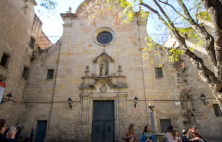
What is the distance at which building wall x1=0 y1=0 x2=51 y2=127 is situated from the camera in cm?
1052

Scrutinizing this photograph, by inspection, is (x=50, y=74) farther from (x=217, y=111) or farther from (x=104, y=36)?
(x=217, y=111)

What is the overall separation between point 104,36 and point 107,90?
18.4 ft

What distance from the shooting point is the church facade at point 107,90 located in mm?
10953

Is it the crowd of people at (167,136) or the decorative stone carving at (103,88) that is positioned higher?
the decorative stone carving at (103,88)

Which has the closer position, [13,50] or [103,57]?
[13,50]

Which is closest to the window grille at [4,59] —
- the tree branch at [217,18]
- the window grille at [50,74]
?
the window grille at [50,74]

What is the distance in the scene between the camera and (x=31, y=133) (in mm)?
10742

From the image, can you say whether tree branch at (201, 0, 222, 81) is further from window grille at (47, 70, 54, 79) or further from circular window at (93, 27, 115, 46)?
window grille at (47, 70, 54, 79)

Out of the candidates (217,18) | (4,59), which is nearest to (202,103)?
(217,18)

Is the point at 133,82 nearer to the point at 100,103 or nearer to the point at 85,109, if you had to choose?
the point at 100,103

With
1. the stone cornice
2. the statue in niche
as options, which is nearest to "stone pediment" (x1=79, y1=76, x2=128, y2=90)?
the statue in niche

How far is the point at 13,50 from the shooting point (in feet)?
37.8

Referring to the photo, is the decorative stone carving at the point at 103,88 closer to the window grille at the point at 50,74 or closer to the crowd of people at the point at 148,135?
the window grille at the point at 50,74

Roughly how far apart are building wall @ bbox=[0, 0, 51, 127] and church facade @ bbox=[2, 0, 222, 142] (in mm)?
711
